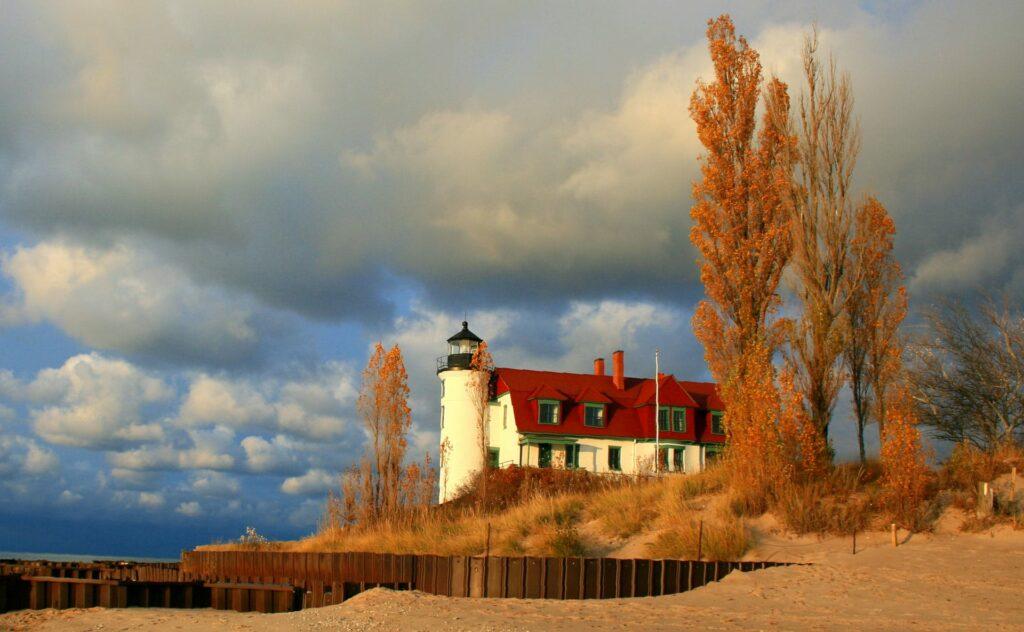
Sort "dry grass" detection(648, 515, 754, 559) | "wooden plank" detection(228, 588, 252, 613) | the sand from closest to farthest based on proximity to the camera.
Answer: the sand < "wooden plank" detection(228, 588, 252, 613) < "dry grass" detection(648, 515, 754, 559)

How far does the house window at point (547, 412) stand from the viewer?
39625mm

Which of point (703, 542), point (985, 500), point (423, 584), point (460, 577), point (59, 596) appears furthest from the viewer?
point (985, 500)

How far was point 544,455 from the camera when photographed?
39438 mm

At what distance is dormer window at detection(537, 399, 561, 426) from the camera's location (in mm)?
39625

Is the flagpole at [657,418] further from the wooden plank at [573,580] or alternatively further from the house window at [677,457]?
the wooden plank at [573,580]

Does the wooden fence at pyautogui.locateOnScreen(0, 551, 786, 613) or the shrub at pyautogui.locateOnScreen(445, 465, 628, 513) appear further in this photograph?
the shrub at pyautogui.locateOnScreen(445, 465, 628, 513)

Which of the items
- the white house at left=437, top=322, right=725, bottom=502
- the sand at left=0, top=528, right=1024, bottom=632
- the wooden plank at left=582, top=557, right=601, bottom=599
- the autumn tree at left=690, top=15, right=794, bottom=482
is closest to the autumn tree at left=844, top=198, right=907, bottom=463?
the autumn tree at left=690, top=15, right=794, bottom=482

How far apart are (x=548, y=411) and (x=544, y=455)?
74.5 inches

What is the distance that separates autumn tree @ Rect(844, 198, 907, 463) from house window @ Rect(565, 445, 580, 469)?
18219mm

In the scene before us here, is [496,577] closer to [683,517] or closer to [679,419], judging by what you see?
[683,517]

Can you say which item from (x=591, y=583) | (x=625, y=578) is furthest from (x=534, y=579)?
(x=625, y=578)

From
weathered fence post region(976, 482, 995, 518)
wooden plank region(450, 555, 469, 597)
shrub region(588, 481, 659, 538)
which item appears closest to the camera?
wooden plank region(450, 555, 469, 597)

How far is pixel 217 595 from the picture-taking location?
14961 mm

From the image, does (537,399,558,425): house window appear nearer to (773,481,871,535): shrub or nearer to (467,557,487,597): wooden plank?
(773,481,871,535): shrub
